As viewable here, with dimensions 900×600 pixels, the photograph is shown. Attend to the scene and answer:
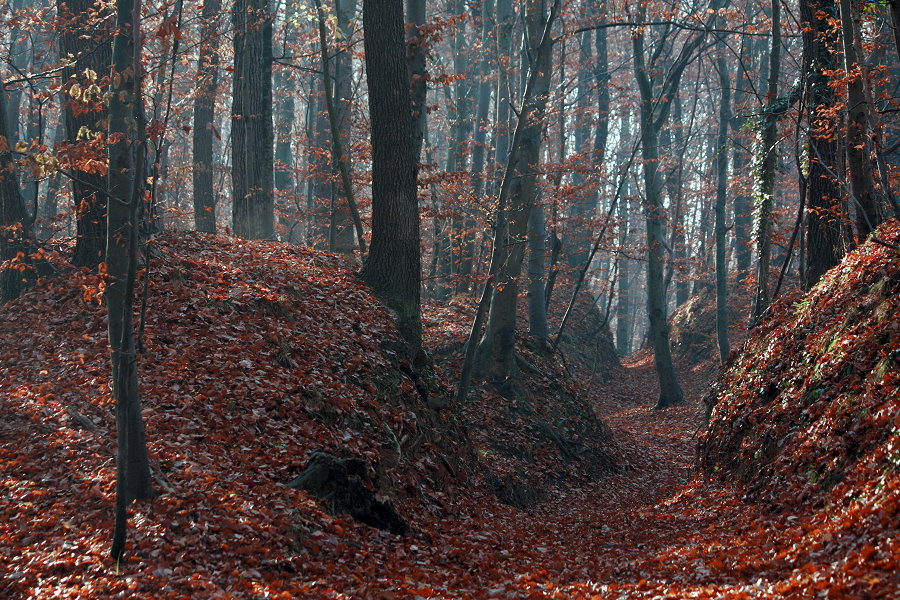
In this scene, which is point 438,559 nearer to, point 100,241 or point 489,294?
point 489,294

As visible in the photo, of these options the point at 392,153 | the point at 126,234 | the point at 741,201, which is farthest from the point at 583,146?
the point at 126,234

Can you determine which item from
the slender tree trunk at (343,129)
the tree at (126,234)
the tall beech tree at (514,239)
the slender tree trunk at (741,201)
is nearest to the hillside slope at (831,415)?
the tall beech tree at (514,239)

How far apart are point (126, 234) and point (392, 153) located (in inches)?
204

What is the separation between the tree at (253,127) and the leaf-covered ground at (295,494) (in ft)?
8.48

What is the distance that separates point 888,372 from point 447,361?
26.6ft

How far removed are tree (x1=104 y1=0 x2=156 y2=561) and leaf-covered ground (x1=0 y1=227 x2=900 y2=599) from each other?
0.95 feet

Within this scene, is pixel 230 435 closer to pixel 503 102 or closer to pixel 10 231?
pixel 10 231

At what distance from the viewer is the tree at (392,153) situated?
10.0 meters

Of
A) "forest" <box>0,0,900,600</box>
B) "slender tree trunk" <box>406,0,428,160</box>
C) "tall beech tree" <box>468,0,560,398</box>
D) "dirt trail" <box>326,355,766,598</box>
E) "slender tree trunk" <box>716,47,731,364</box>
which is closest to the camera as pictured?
A: "forest" <box>0,0,900,600</box>

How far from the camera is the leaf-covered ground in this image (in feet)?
15.8

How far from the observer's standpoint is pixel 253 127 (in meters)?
12.9

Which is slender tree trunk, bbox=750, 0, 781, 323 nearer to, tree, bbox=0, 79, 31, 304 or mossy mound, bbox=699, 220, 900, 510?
mossy mound, bbox=699, 220, 900, 510

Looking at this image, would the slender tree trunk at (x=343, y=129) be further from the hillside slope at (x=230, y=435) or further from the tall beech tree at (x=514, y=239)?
the hillside slope at (x=230, y=435)

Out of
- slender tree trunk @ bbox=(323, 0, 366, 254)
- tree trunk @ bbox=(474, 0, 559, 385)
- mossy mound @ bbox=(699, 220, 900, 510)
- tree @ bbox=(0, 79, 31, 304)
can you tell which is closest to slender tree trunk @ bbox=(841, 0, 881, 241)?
mossy mound @ bbox=(699, 220, 900, 510)
